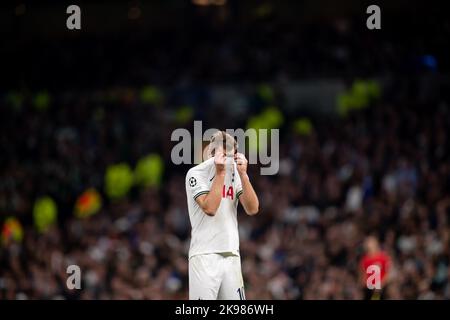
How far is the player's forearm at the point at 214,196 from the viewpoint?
988 centimetres

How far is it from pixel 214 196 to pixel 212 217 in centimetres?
41

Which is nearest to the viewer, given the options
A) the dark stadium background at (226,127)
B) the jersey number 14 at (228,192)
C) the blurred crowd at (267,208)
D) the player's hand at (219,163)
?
the player's hand at (219,163)

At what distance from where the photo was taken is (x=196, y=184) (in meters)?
10.2

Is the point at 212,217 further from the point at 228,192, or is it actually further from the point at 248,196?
the point at 248,196

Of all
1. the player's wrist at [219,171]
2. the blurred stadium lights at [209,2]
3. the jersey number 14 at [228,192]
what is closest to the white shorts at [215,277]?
the jersey number 14 at [228,192]

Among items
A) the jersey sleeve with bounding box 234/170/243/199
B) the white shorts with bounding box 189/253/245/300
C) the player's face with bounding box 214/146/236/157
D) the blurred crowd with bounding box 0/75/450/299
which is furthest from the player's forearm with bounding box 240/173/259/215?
the blurred crowd with bounding box 0/75/450/299

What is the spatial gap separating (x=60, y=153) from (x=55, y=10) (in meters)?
7.50

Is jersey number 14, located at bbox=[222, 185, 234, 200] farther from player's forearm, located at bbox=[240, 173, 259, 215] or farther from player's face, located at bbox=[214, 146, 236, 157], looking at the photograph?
player's face, located at bbox=[214, 146, 236, 157]

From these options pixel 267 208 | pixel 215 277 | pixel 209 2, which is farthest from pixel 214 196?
pixel 209 2

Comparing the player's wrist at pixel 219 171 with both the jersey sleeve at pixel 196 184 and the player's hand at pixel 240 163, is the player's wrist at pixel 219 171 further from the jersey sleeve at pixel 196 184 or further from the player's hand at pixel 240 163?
the jersey sleeve at pixel 196 184

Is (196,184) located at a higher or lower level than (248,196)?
higher

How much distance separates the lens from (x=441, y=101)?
24234mm

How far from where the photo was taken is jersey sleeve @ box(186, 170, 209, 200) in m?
10.2
